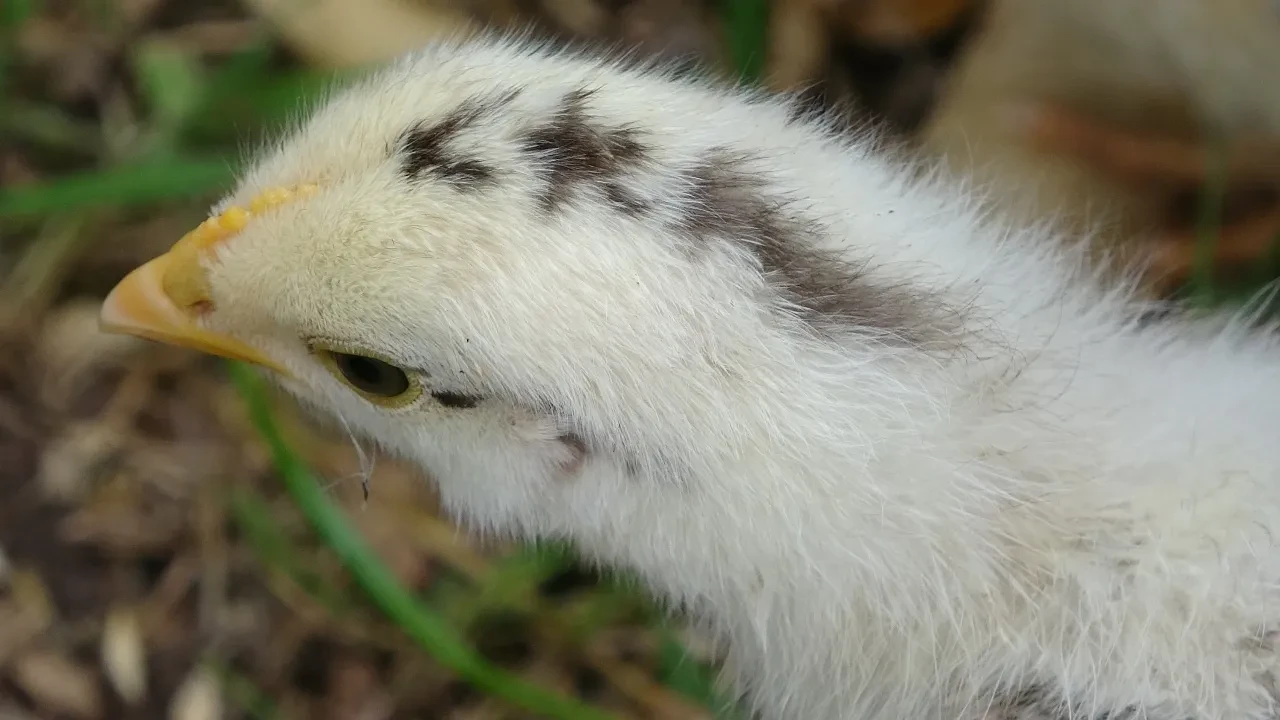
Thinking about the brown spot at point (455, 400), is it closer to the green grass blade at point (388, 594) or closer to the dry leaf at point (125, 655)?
the green grass blade at point (388, 594)

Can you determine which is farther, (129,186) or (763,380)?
(129,186)

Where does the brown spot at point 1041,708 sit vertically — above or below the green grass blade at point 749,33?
below

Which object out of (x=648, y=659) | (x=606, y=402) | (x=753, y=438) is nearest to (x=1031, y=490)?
(x=753, y=438)

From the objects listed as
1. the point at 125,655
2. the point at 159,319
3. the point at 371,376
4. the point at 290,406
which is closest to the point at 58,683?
the point at 125,655

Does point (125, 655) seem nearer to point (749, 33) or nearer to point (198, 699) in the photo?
point (198, 699)

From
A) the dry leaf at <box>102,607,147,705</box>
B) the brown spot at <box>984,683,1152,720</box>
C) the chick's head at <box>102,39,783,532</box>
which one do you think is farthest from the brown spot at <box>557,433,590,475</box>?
the dry leaf at <box>102,607,147,705</box>

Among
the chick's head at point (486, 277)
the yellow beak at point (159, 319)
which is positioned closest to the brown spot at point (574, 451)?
the chick's head at point (486, 277)
